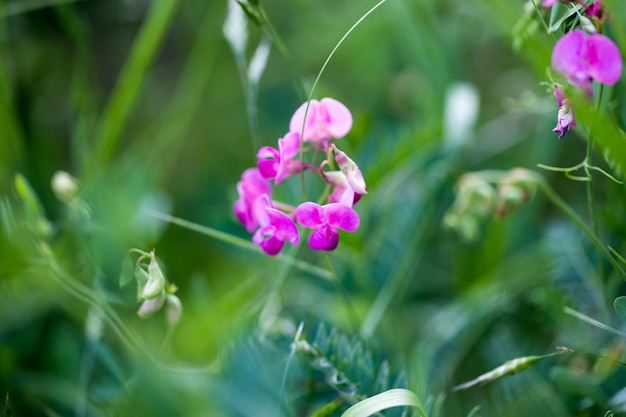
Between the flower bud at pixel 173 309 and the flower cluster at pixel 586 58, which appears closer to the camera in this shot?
the flower cluster at pixel 586 58

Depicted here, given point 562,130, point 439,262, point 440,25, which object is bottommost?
point 439,262

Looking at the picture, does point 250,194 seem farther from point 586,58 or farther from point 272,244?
point 586,58

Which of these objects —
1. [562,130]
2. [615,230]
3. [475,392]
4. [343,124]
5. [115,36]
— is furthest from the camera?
[115,36]

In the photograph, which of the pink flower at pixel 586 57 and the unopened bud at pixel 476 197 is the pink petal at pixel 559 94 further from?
the unopened bud at pixel 476 197

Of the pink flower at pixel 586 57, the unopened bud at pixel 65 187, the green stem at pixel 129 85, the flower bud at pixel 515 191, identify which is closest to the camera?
the pink flower at pixel 586 57

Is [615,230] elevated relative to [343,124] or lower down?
lower down

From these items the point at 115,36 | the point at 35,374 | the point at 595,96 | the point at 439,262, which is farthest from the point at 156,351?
the point at 115,36

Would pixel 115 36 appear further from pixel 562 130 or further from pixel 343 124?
pixel 562 130

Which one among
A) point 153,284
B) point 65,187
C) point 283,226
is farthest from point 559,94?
point 65,187

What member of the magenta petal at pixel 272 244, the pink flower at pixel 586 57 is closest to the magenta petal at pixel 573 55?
the pink flower at pixel 586 57
